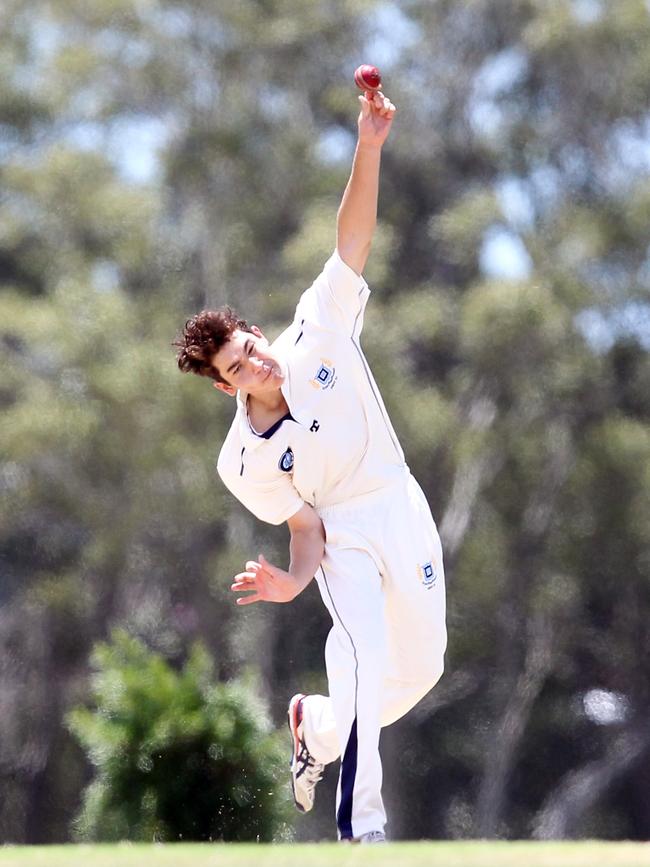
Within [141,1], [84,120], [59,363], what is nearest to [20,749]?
[59,363]

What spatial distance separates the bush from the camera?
7.10 m

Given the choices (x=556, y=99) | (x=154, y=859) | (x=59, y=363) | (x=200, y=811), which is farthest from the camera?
(x=556, y=99)

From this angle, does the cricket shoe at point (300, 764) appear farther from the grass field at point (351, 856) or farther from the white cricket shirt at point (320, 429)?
the grass field at point (351, 856)

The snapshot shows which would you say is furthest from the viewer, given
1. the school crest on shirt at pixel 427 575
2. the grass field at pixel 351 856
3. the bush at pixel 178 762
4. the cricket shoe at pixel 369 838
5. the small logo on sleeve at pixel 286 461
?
the bush at pixel 178 762

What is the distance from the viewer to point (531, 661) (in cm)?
2098

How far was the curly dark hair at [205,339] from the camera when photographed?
5.31 meters

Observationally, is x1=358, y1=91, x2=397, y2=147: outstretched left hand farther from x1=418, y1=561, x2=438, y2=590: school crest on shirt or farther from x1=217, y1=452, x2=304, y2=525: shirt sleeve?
x1=418, y1=561, x2=438, y2=590: school crest on shirt

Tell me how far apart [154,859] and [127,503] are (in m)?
16.5

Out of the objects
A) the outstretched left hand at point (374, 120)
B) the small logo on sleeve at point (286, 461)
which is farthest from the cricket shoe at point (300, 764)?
the outstretched left hand at point (374, 120)

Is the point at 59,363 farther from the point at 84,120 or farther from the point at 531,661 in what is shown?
the point at 531,661

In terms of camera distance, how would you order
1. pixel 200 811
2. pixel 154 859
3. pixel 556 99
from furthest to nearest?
pixel 556 99
pixel 200 811
pixel 154 859

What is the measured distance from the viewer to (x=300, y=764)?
6.03m

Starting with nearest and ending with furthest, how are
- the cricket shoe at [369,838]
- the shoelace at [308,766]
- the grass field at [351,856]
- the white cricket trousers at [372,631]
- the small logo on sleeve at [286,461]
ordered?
the grass field at [351,856]
the cricket shoe at [369,838]
the white cricket trousers at [372,631]
the small logo on sleeve at [286,461]
the shoelace at [308,766]

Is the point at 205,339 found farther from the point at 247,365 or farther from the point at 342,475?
the point at 342,475
